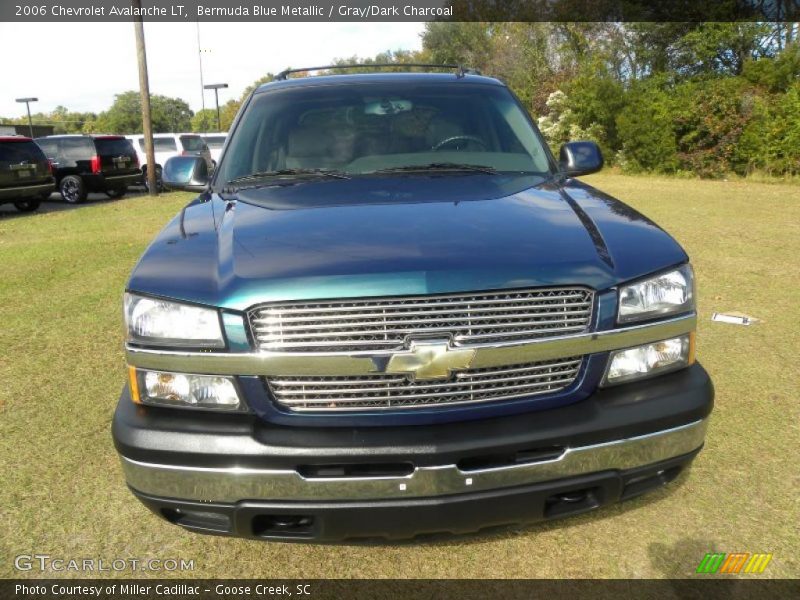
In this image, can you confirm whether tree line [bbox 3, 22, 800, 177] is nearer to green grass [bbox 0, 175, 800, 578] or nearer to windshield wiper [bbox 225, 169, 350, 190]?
green grass [bbox 0, 175, 800, 578]

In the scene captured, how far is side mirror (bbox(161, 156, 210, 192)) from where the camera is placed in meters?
3.71

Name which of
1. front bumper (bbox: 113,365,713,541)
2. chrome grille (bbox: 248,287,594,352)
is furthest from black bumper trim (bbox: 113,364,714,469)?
chrome grille (bbox: 248,287,594,352)

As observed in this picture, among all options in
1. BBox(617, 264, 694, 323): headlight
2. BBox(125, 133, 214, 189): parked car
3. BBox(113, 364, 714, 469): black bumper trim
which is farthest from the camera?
BBox(125, 133, 214, 189): parked car

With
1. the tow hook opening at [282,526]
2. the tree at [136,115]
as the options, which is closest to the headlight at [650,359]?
the tow hook opening at [282,526]

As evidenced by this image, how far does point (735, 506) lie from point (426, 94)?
2527 millimetres

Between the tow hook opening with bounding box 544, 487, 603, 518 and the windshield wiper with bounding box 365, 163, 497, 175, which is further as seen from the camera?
the windshield wiper with bounding box 365, 163, 497, 175

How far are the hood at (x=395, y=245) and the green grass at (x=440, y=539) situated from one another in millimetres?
912

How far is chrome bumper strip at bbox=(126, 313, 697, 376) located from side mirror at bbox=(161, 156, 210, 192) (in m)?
1.68

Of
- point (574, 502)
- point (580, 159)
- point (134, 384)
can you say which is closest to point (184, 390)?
point (134, 384)

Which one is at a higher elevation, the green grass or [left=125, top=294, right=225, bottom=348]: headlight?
[left=125, top=294, right=225, bottom=348]: headlight

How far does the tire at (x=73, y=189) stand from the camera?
1777cm

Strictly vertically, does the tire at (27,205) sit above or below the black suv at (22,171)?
below

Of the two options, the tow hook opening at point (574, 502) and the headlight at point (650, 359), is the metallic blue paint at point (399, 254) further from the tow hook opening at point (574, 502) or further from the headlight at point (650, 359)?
the tow hook opening at point (574, 502)

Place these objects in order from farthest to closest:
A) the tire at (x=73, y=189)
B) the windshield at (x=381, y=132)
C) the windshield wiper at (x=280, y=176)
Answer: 1. the tire at (x=73, y=189)
2. the windshield at (x=381, y=132)
3. the windshield wiper at (x=280, y=176)
